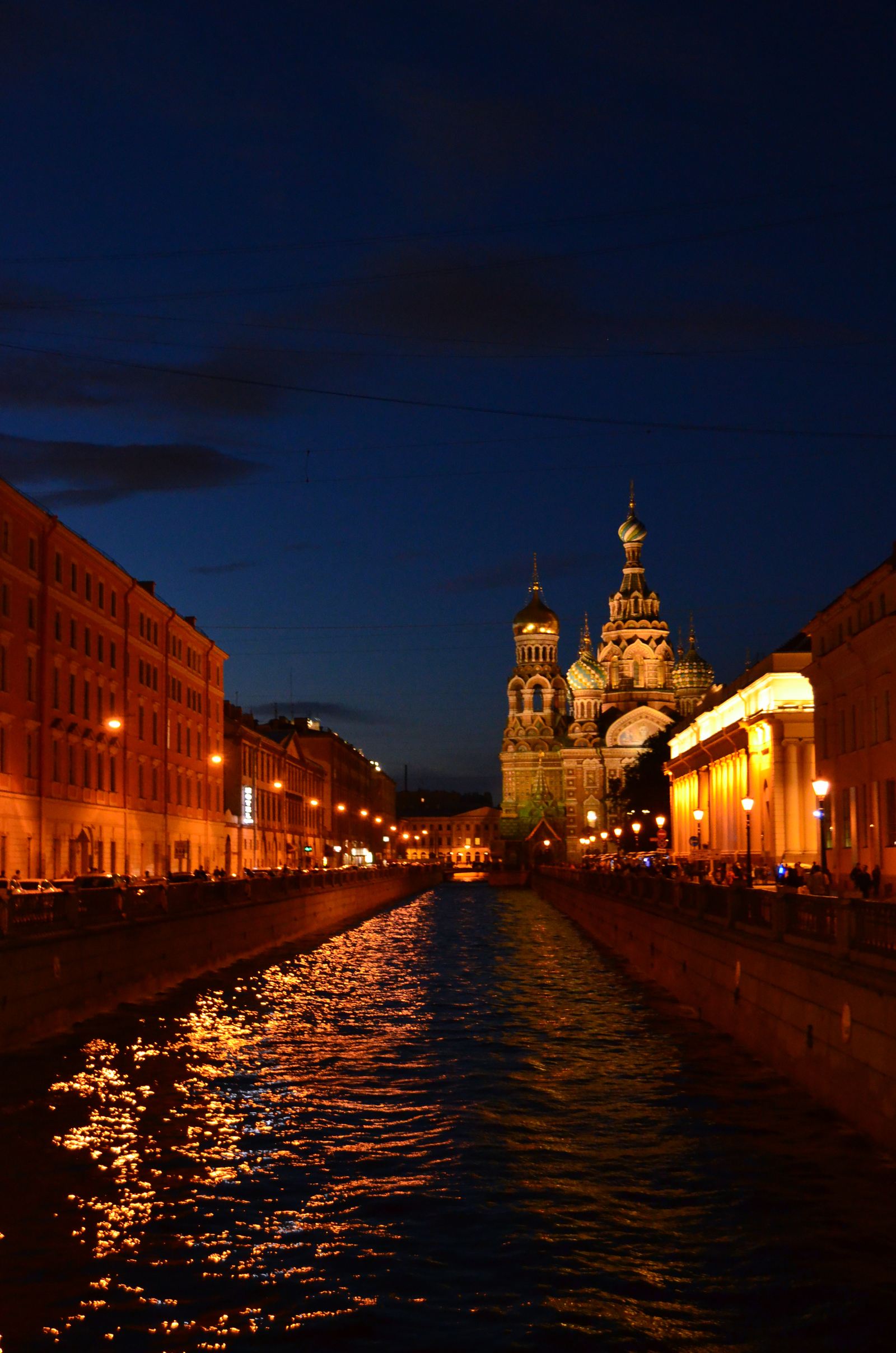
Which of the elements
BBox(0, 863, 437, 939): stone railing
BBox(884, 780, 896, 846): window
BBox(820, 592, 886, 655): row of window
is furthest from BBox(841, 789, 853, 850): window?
BBox(0, 863, 437, 939): stone railing

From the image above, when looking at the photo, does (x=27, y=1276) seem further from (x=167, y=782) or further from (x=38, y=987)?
(x=167, y=782)

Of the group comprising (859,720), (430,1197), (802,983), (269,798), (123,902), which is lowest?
(430,1197)

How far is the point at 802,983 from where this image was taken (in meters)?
20.2

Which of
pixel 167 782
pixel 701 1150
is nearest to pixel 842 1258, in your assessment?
pixel 701 1150

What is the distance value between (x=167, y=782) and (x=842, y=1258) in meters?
60.0

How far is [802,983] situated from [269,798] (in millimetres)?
87890

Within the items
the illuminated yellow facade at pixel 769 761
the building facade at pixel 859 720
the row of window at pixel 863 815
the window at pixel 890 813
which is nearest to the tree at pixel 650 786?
the illuminated yellow facade at pixel 769 761

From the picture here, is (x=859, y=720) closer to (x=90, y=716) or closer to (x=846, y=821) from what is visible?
(x=846, y=821)

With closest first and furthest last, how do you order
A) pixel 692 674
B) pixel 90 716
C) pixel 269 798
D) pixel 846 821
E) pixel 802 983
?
pixel 802 983
pixel 846 821
pixel 90 716
pixel 269 798
pixel 692 674

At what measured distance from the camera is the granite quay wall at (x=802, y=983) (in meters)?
16.6

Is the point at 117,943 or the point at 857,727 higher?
the point at 857,727

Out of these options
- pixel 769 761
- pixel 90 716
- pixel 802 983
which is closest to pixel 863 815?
pixel 769 761

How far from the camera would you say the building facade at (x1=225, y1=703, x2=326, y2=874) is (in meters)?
93.4

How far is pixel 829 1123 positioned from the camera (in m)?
18.3
